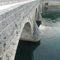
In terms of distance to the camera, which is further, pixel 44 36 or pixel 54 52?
pixel 44 36

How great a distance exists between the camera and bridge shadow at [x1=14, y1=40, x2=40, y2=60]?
12.2m

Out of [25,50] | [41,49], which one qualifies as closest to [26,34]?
[25,50]

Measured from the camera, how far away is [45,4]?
4094cm

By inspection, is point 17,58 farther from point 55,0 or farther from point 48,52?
point 55,0

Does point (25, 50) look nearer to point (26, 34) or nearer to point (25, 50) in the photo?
point (25, 50)

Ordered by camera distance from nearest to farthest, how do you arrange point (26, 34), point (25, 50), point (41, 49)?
1. point (25, 50)
2. point (41, 49)
3. point (26, 34)

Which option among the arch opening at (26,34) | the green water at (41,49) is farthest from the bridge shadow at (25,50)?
the arch opening at (26,34)

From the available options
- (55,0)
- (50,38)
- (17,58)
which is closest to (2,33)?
(17,58)

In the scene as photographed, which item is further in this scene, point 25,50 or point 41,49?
point 41,49

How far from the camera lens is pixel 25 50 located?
44.1 feet

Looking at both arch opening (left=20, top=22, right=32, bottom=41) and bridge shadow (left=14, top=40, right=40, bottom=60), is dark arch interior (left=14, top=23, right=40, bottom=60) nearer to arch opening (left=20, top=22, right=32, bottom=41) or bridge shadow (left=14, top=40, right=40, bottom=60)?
bridge shadow (left=14, top=40, right=40, bottom=60)

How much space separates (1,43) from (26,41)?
33.8ft

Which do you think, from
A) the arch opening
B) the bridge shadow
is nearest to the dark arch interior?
the bridge shadow

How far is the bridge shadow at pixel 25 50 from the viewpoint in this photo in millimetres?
12203
